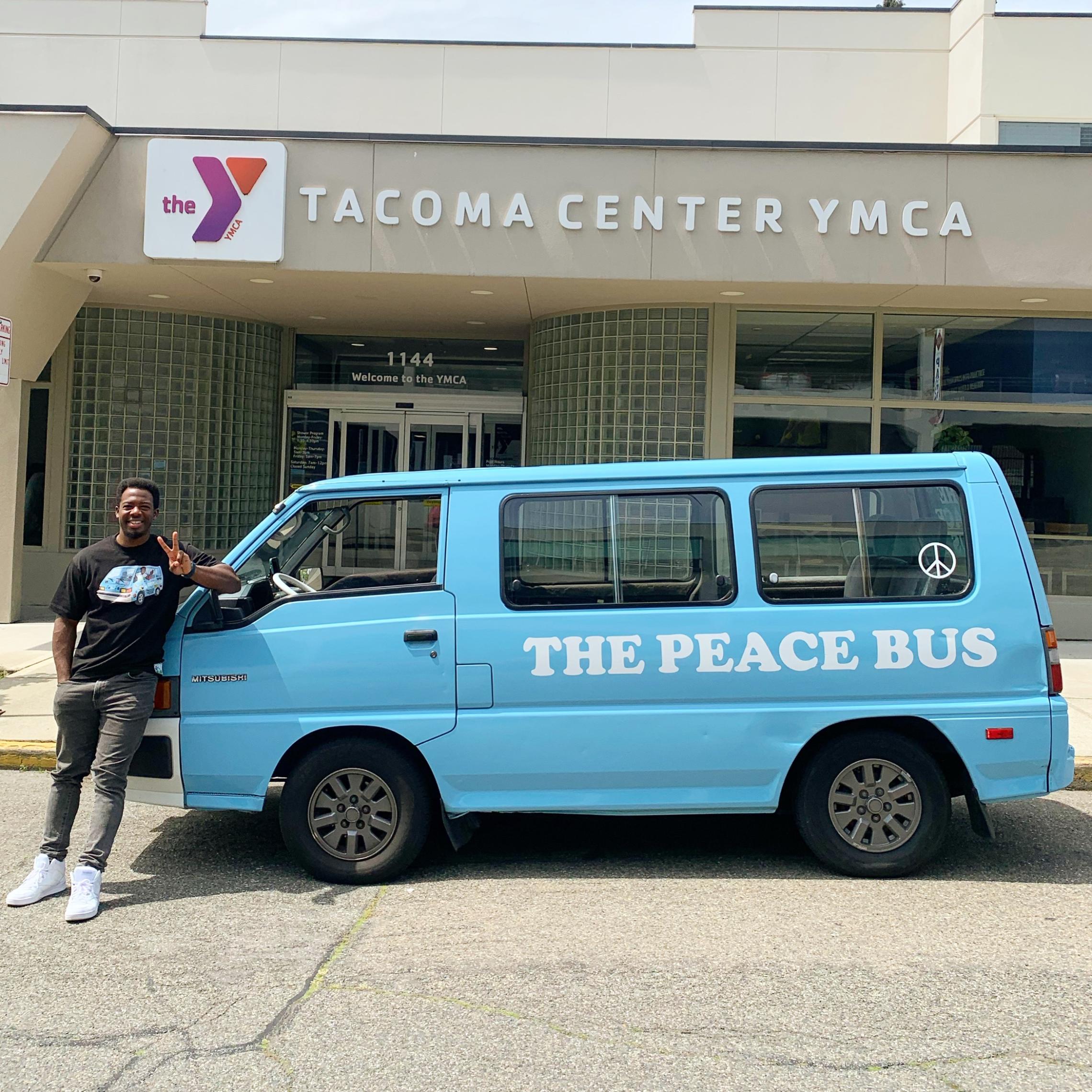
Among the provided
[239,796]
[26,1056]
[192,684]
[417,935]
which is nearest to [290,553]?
[192,684]

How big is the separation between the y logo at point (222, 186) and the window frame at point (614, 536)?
6909mm

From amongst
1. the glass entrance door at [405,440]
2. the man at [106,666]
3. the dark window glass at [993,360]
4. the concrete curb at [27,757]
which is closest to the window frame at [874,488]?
the man at [106,666]

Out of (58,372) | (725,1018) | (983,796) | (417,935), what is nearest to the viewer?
(725,1018)

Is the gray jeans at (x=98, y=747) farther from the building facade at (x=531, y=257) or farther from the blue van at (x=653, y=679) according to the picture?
the building facade at (x=531, y=257)

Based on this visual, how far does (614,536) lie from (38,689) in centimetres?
625

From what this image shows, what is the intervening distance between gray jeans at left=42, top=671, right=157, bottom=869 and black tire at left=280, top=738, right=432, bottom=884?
751mm

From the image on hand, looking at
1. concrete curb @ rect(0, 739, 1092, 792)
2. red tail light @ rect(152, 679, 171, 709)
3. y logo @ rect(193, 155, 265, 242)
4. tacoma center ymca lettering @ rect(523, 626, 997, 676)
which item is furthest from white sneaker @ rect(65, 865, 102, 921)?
y logo @ rect(193, 155, 265, 242)

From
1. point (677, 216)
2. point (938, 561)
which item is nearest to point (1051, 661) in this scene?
point (938, 561)

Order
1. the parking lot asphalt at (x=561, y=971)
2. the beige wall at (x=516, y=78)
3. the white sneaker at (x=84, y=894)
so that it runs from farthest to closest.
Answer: the beige wall at (x=516, y=78) → the white sneaker at (x=84, y=894) → the parking lot asphalt at (x=561, y=971)

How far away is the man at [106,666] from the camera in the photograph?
5.02m

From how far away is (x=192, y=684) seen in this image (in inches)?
206

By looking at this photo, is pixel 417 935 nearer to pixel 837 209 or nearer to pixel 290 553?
pixel 290 553

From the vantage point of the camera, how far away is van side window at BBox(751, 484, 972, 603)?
17.3 feet

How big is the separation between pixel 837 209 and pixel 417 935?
28.2ft
